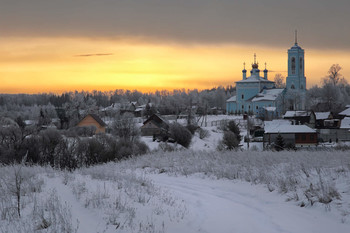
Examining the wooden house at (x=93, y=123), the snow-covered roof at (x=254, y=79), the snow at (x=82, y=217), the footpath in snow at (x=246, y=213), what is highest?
the snow-covered roof at (x=254, y=79)

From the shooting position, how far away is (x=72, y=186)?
10.2 m

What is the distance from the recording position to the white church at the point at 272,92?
99.8m

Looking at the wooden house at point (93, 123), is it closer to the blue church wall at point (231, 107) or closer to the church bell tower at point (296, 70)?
the blue church wall at point (231, 107)

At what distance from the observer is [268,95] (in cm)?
10131

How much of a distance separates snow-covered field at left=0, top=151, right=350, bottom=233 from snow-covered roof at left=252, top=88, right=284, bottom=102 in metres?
88.5

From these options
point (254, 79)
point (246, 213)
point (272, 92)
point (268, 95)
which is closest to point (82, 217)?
point (246, 213)

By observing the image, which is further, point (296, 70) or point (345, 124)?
point (296, 70)

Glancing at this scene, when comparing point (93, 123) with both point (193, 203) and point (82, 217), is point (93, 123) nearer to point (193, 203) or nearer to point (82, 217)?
point (193, 203)

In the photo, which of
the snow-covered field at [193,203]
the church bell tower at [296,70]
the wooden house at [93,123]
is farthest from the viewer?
the church bell tower at [296,70]

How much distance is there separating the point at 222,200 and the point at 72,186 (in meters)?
3.84

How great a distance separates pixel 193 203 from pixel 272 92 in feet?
314

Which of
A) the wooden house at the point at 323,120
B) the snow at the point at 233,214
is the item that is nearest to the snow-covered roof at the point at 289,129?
the wooden house at the point at 323,120

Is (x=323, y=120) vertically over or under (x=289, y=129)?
under

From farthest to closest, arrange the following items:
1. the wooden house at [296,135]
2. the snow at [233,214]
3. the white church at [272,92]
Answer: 1. the white church at [272,92]
2. the wooden house at [296,135]
3. the snow at [233,214]
